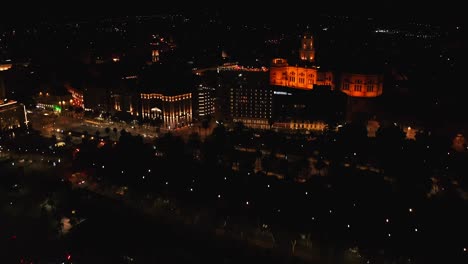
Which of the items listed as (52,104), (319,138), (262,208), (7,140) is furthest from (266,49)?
(262,208)

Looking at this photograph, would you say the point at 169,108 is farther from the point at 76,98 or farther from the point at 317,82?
the point at 317,82

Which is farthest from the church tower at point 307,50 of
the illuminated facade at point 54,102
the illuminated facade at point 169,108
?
the illuminated facade at point 54,102


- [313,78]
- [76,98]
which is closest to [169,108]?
[76,98]

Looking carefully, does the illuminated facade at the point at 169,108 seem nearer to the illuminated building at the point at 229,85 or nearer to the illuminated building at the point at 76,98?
the illuminated building at the point at 229,85

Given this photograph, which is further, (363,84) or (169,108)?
(363,84)

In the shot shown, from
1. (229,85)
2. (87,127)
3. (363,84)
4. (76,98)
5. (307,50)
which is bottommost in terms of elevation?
(87,127)

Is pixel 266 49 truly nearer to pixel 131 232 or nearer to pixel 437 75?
pixel 437 75
